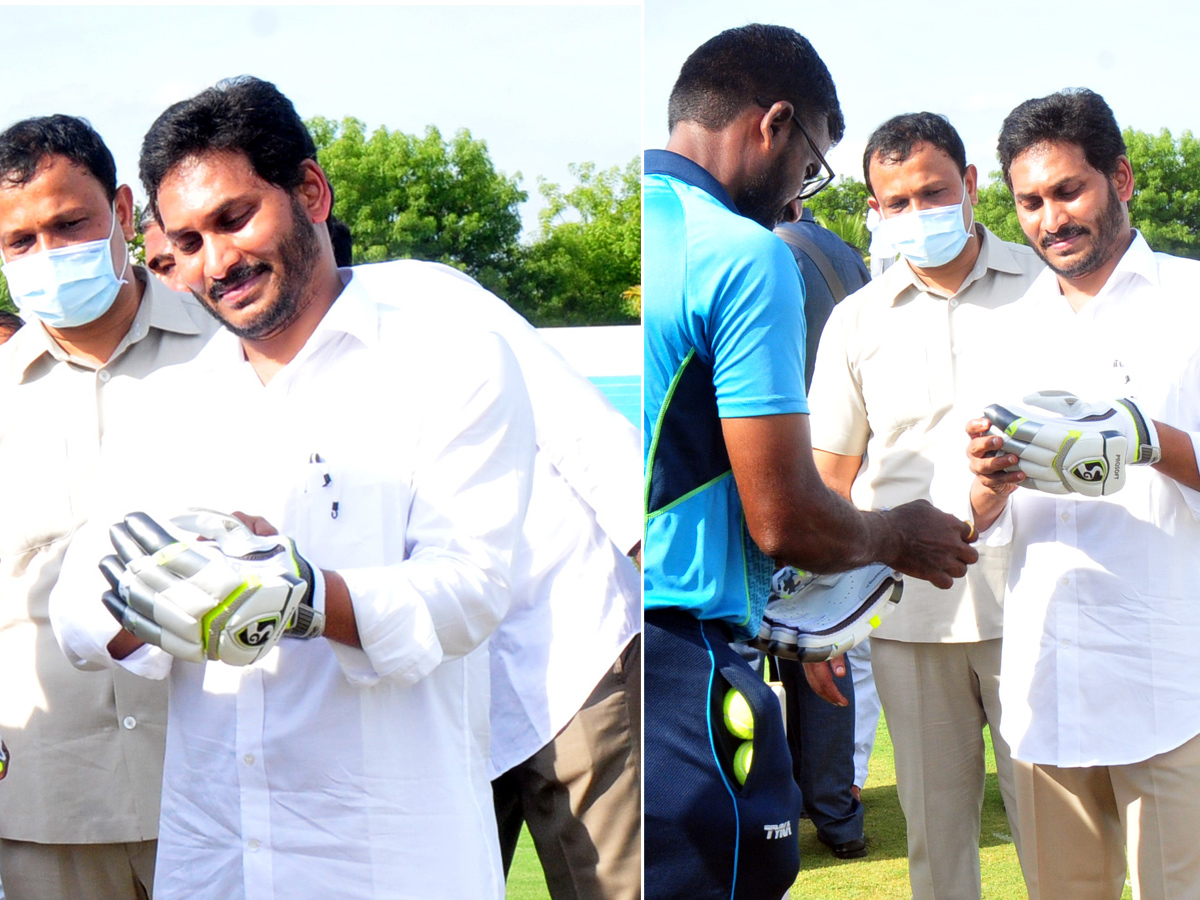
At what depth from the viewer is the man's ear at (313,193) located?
1.74 metres

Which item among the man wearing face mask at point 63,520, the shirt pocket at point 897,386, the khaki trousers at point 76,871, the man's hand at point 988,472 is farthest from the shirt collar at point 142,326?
the man's hand at point 988,472

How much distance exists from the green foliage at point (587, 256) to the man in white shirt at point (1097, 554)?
72cm

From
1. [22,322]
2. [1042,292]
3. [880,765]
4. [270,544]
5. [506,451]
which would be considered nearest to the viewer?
[270,544]

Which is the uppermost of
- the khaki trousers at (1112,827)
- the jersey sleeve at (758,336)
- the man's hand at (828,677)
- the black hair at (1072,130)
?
the black hair at (1072,130)

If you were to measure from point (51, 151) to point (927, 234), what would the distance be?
162 centimetres

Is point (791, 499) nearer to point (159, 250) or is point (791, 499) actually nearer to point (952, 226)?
point (952, 226)

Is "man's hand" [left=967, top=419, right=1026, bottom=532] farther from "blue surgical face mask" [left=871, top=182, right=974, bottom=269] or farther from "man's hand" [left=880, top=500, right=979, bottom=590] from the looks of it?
"blue surgical face mask" [left=871, top=182, right=974, bottom=269]

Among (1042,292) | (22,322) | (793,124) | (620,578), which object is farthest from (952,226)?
(22,322)

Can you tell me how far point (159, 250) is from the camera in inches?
85.0

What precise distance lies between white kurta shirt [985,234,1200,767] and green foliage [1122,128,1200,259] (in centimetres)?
5

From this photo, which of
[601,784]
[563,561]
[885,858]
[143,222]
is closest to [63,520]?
[143,222]

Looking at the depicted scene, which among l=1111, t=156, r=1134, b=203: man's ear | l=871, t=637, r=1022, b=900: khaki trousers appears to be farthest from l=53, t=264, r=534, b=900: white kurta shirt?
l=1111, t=156, r=1134, b=203: man's ear

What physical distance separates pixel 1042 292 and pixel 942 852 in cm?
114

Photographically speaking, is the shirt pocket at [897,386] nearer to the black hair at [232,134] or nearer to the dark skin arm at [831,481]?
the dark skin arm at [831,481]
